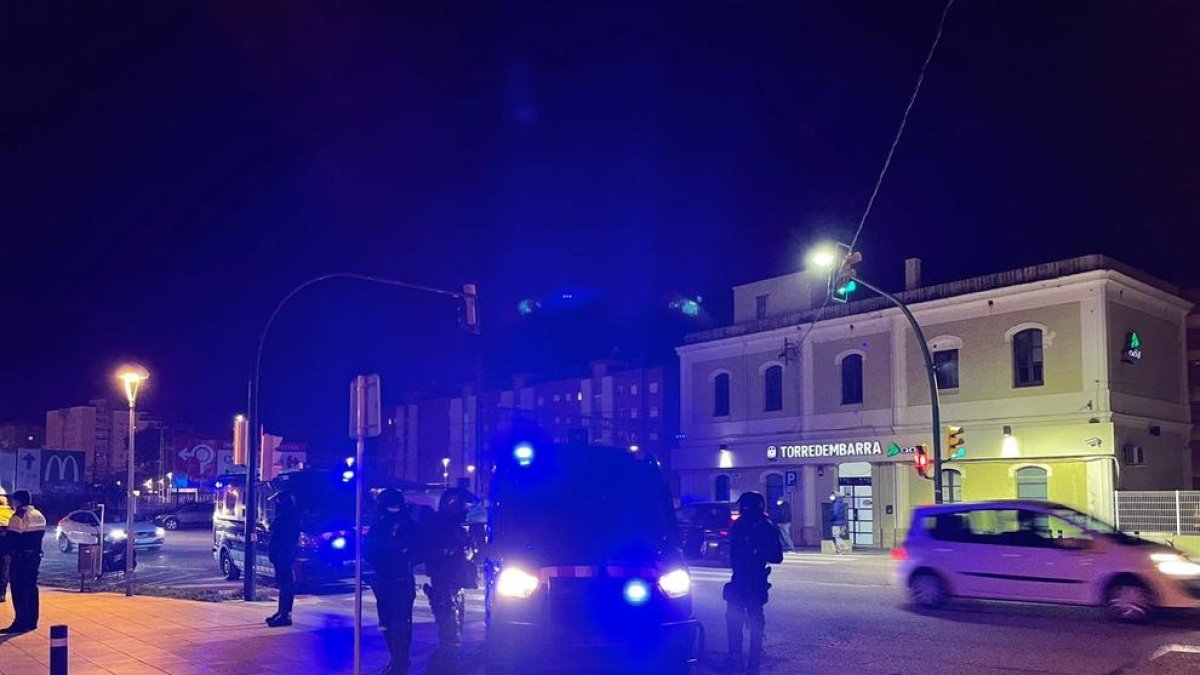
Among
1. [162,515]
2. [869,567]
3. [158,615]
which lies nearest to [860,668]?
[158,615]

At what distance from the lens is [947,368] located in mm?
31266

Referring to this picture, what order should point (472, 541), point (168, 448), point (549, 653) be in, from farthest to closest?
1. point (168, 448)
2. point (472, 541)
3. point (549, 653)

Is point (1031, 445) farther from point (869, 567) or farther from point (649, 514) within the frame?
point (649, 514)

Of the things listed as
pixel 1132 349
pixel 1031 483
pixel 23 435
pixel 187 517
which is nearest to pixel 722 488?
pixel 1031 483

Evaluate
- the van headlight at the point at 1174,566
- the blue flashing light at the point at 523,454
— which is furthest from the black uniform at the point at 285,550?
the van headlight at the point at 1174,566

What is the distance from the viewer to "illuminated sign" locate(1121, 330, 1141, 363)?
1101 inches

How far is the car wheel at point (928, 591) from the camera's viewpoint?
1502 cm

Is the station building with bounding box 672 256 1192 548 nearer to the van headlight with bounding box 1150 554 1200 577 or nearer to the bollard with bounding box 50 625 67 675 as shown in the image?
the van headlight with bounding box 1150 554 1200 577

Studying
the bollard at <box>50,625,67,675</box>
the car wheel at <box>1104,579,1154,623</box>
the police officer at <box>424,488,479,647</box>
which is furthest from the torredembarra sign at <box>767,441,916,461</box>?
the bollard at <box>50,625,67,675</box>

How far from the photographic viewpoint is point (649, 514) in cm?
1018

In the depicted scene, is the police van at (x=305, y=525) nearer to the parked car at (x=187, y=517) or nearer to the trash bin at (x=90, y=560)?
the trash bin at (x=90, y=560)

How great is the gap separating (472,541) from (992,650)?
5960 millimetres

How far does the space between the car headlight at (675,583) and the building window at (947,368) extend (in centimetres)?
2355

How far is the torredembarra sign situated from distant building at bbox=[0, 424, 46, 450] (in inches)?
2973
